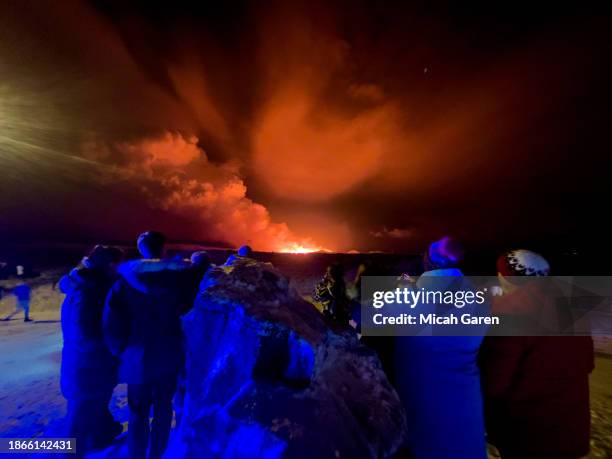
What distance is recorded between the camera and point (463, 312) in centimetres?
176

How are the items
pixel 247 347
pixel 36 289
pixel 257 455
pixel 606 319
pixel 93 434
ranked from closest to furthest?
pixel 257 455
pixel 247 347
pixel 93 434
pixel 606 319
pixel 36 289

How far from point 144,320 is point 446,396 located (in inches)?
106

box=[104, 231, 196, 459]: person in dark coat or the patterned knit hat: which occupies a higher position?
the patterned knit hat

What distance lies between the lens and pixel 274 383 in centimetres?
160

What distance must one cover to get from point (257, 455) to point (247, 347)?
0.54 metres

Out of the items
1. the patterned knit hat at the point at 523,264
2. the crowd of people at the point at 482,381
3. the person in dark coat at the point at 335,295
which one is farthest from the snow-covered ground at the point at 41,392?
the patterned knit hat at the point at 523,264

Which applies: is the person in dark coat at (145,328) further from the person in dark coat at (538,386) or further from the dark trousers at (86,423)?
the person in dark coat at (538,386)

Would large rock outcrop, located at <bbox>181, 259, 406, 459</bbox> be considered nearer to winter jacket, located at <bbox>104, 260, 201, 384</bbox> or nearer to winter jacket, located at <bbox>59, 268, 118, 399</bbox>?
winter jacket, located at <bbox>104, 260, 201, 384</bbox>

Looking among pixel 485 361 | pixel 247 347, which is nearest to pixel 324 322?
pixel 247 347

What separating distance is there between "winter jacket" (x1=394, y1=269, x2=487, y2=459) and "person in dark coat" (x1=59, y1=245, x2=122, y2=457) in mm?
3090

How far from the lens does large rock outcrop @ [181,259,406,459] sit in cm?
143

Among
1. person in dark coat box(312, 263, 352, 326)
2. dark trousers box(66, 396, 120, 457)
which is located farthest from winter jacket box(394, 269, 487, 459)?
dark trousers box(66, 396, 120, 457)

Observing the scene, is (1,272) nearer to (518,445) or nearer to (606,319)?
(518,445)

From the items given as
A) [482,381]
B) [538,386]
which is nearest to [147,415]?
[482,381]
